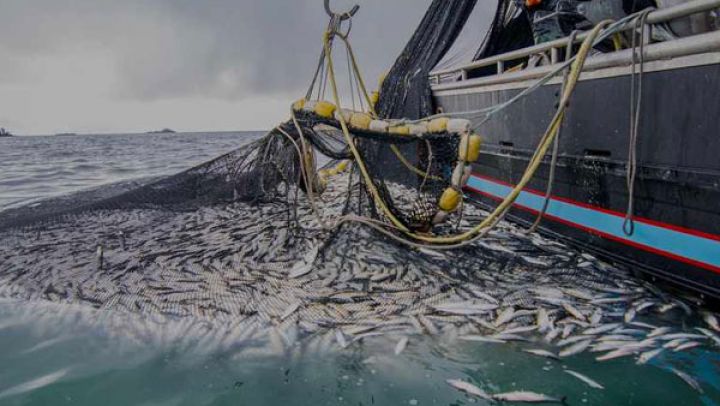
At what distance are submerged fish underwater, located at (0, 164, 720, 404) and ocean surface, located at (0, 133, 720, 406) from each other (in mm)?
14

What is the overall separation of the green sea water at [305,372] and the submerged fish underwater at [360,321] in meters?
0.01

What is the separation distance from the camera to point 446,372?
369 cm

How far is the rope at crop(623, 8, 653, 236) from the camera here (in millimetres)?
4523

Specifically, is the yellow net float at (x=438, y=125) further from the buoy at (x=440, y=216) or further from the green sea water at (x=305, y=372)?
the green sea water at (x=305, y=372)

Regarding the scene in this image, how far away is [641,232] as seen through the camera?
16.4 feet

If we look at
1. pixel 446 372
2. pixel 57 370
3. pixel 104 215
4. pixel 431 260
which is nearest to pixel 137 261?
pixel 57 370

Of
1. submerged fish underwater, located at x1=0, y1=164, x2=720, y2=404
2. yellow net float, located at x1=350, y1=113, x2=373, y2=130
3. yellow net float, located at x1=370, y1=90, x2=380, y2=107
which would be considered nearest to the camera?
submerged fish underwater, located at x1=0, y1=164, x2=720, y2=404

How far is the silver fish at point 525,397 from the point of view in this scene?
10.9 ft

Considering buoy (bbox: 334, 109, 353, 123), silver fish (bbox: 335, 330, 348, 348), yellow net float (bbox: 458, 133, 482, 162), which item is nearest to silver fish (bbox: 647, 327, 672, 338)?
yellow net float (bbox: 458, 133, 482, 162)

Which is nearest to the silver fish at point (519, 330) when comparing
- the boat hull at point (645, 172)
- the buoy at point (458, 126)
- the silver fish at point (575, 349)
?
the silver fish at point (575, 349)

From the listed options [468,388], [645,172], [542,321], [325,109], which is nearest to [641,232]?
[645,172]

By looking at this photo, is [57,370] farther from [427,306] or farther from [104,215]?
[104,215]

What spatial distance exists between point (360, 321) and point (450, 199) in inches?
77.1

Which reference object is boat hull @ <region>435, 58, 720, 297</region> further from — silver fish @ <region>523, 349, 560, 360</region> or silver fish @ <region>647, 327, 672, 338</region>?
silver fish @ <region>523, 349, 560, 360</region>
